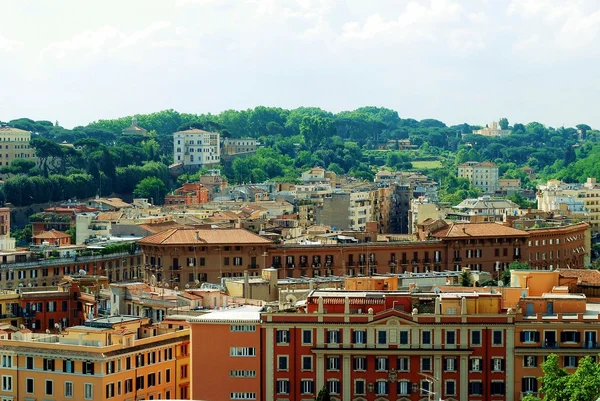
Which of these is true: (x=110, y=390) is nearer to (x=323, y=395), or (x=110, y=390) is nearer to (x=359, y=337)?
(x=323, y=395)

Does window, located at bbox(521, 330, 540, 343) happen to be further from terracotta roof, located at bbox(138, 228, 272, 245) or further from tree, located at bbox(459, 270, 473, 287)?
terracotta roof, located at bbox(138, 228, 272, 245)

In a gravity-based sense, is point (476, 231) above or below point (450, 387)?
above

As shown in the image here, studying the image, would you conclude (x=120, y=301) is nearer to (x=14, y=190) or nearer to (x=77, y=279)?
(x=77, y=279)

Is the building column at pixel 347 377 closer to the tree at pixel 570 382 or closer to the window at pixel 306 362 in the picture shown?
the window at pixel 306 362

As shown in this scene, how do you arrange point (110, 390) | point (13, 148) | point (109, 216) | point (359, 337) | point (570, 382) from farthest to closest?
point (13, 148), point (109, 216), point (359, 337), point (110, 390), point (570, 382)

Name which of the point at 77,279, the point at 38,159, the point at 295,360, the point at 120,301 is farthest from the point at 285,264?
the point at 38,159

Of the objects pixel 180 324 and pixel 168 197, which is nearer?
pixel 180 324

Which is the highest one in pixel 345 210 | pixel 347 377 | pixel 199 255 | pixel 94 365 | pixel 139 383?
pixel 345 210

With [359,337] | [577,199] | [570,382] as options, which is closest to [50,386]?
[359,337]
